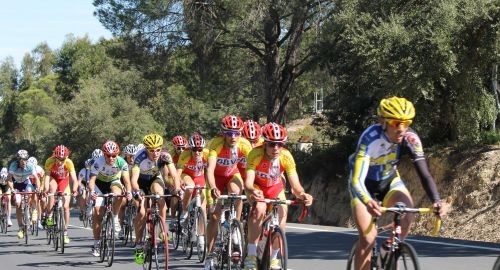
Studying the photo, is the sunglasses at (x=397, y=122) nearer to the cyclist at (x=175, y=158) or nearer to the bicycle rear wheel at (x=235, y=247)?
the bicycle rear wheel at (x=235, y=247)

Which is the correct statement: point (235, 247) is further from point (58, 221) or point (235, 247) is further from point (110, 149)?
point (58, 221)

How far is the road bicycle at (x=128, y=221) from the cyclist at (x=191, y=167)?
197cm

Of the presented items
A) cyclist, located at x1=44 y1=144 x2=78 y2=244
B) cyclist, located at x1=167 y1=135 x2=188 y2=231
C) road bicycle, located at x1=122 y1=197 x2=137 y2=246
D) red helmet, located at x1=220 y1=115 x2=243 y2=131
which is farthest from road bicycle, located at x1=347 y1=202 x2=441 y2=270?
cyclist, located at x1=44 y1=144 x2=78 y2=244

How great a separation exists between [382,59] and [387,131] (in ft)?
58.4

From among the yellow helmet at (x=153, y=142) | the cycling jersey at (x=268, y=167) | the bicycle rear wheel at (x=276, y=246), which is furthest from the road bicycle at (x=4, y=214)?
the bicycle rear wheel at (x=276, y=246)

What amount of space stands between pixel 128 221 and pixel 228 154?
5409 millimetres

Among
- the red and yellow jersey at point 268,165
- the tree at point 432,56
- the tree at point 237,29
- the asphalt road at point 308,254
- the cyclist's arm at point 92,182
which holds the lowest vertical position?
the asphalt road at point 308,254

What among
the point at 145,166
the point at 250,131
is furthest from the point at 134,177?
the point at 250,131

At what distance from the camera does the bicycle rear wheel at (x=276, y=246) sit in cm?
939

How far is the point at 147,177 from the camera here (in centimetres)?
1474

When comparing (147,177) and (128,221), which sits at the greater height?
(147,177)

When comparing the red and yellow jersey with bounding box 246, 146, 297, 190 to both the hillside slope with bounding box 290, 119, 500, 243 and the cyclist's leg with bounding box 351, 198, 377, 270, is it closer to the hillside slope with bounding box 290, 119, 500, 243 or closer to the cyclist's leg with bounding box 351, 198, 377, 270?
the cyclist's leg with bounding box 351, 198, 377, 270

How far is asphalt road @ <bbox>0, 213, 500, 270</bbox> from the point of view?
13.5 metres

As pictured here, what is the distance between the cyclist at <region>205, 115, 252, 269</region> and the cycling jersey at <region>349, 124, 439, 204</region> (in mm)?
2957
